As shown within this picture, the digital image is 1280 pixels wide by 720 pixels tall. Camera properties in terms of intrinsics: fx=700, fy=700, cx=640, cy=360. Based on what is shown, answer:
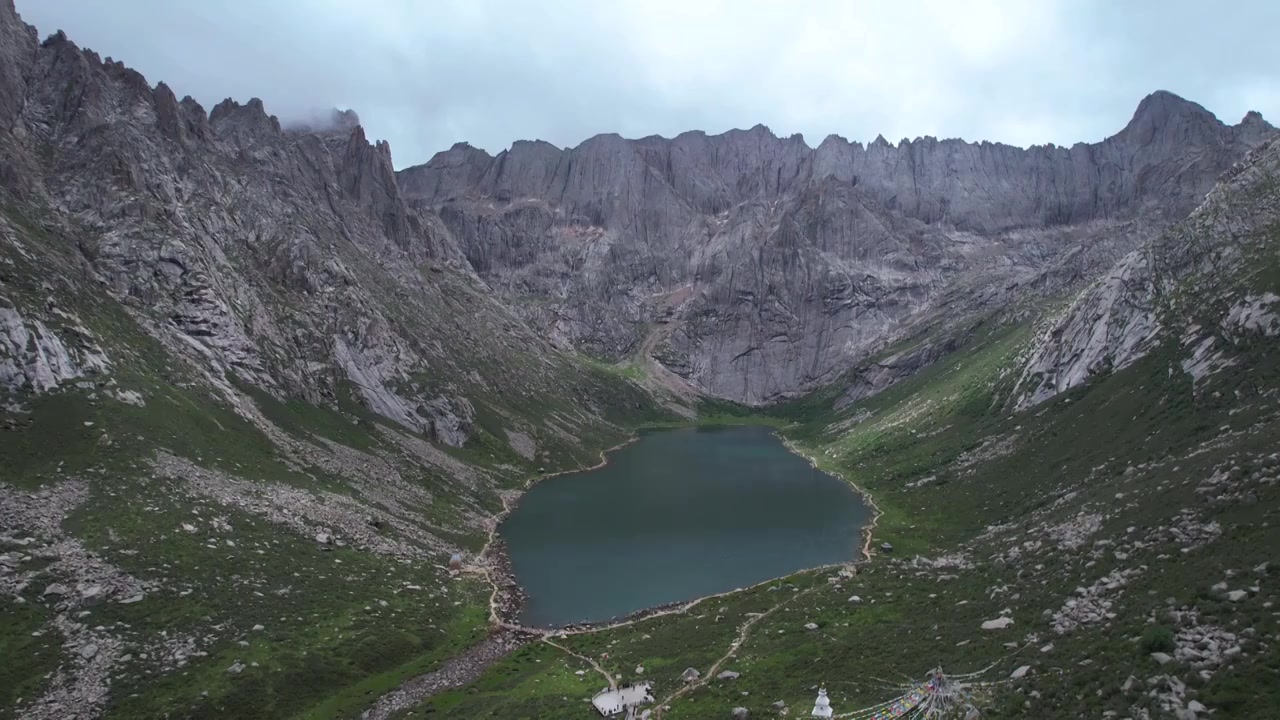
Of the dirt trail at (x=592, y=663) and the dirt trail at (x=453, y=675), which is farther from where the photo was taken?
the dirt trail at (x=453, y=675)

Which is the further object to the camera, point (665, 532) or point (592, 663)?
point (665, 532)

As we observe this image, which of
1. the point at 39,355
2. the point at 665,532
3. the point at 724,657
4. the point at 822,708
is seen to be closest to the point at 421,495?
the point at 665,532

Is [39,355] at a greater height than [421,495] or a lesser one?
greater

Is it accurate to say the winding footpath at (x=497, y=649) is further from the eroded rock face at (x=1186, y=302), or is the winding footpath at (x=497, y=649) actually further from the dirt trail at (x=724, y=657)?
the eroded rock face at (x=1186, y=302)

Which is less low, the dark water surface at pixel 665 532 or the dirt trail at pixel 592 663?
the dark water surface at pixel 665 532

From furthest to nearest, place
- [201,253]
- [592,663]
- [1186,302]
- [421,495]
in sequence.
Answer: [201,253]
[421,495]
[1186,302]
[592,663]

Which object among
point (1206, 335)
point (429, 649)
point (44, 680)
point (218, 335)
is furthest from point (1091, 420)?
point (218, 335)

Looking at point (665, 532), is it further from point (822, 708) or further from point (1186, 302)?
point (1186, 302)

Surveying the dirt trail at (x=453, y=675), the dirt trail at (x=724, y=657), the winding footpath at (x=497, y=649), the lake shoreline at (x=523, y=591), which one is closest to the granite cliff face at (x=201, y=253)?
the lake shoreline at (x=523, y=591)

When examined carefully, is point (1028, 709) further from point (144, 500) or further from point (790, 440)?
point (790, 440)
